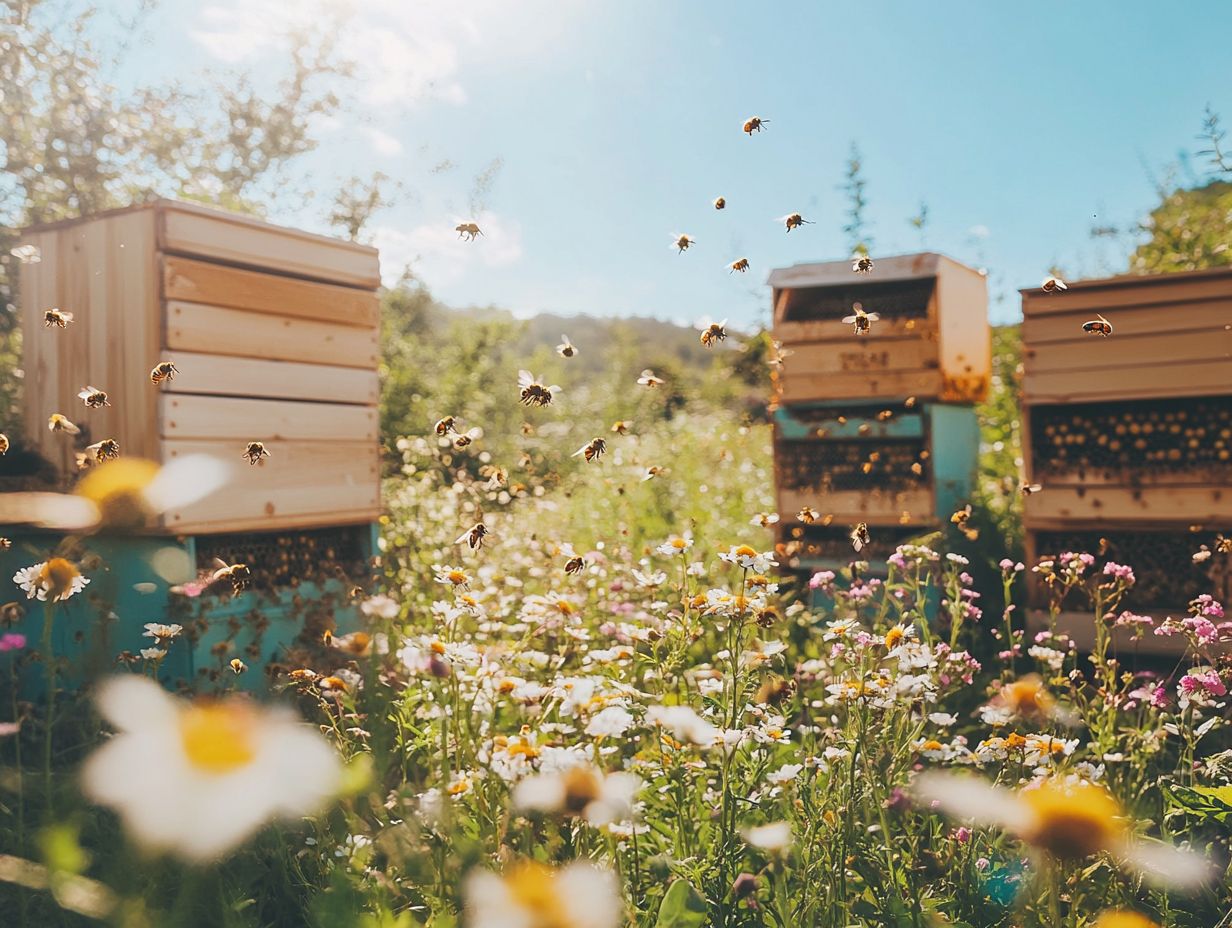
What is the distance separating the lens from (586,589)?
4.29 metres

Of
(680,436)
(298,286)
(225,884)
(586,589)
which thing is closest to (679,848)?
(225,884)

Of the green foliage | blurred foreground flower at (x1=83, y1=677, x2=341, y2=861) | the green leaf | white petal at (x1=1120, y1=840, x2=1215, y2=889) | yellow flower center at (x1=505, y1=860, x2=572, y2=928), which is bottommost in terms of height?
white petal at (x1=1120, y1=840, x2=1215, y2=889)

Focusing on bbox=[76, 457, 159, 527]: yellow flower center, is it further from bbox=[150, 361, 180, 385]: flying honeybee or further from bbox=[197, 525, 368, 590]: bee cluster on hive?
bbox=[197, 525, 368, 590]: bee cluster on hive

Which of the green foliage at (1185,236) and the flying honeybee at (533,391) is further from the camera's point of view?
the green foliage at (1185,236)

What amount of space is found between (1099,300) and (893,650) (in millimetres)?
2626

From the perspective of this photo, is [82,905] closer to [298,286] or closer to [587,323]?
[298,286]

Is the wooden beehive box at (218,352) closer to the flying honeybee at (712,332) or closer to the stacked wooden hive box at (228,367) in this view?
the stacked wooden hive box at (228,367)

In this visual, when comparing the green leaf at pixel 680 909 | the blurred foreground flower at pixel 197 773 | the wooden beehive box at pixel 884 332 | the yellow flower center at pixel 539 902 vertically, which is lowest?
the green leaf at pixel 680 909

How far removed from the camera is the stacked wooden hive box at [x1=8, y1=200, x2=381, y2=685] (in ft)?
12.5

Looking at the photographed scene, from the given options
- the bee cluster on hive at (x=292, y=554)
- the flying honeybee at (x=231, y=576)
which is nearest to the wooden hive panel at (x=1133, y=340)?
the bee cluster on hive at (x=292, y=554)

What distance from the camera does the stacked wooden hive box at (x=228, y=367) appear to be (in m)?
3.79

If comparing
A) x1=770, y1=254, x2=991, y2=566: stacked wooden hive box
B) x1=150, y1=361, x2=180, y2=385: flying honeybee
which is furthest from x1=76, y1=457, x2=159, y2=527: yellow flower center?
x1=770, y1=254, x2=991, y2=566: stacked wooden hive box

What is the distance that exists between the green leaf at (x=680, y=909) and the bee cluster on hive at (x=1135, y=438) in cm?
330

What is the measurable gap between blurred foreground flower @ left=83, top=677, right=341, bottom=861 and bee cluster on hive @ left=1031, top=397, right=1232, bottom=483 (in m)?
4.25
